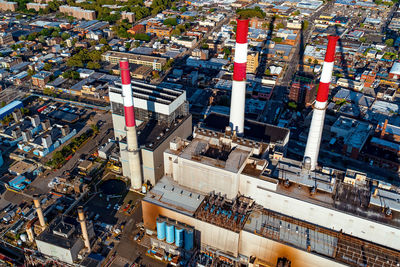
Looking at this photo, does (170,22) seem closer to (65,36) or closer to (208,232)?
(65,36)

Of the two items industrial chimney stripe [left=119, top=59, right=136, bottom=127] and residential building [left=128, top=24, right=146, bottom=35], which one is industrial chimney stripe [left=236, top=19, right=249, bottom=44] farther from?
residential building [left=128, top=24, right=146, bottom=35]

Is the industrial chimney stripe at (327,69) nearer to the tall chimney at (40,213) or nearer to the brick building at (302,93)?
the brick building at (302,93)

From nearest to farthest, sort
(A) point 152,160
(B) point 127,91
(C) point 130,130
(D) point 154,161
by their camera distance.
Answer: (B) point 127,91 → (C) point 130,130 → (A) point 152,160 → (D) point 154,161

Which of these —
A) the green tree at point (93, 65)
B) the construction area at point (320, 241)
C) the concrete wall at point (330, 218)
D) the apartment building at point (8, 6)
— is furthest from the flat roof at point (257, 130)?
the apartment building at point (8, 6)

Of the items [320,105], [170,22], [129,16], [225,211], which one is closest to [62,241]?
[225,211]

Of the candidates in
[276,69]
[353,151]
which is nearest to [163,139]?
[353,151]

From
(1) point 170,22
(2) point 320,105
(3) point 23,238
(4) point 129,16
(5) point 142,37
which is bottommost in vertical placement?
(3) point 23,238

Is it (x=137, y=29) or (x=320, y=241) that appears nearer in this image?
(x=320, y=241)
